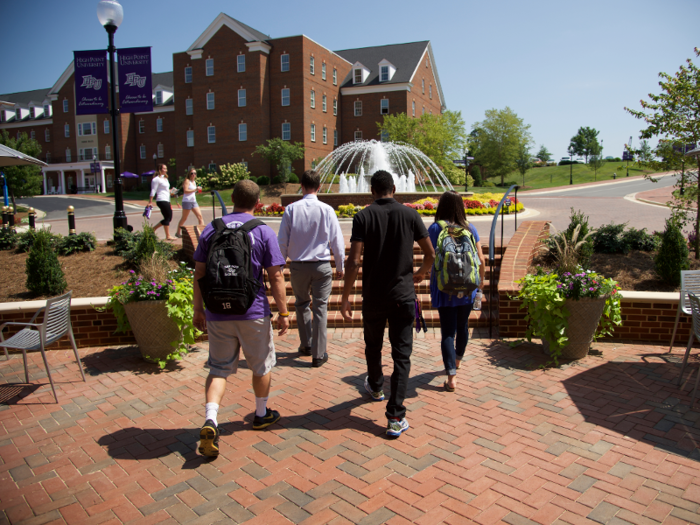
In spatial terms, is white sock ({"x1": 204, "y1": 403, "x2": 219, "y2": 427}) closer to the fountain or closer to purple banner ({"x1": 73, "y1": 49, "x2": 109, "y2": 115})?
purple banner ({"x1": 73, "y1": 49, "x2": 109, "y2": 115})

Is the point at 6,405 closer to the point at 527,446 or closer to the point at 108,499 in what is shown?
the point at 108,499

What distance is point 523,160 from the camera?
5647cm

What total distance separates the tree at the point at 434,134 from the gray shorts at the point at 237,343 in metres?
36.6

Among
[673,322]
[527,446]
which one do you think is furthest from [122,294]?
[673,322]

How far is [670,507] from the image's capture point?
3.03 meters

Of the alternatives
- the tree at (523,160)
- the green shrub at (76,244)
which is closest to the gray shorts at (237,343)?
the green shrub at (76,244)

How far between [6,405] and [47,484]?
1.78m

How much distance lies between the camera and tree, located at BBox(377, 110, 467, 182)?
38875mm

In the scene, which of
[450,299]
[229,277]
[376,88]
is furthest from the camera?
[376,88]

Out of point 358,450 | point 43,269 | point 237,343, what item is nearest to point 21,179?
point 43,269

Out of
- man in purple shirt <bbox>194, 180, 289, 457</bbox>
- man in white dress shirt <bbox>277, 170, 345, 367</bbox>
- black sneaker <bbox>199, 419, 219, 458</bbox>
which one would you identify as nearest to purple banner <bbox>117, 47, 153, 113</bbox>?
man in white dress shirt <bbox>277, 170, 345, 367</bbox>

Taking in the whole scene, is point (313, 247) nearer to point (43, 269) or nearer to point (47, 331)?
point (47, 331)

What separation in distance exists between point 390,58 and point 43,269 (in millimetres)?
47058

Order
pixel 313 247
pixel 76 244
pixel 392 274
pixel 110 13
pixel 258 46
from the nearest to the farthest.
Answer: pixel 392 274 < pixel 313 247 < pixel 110 13 < pixel 76 244 < pixel 258 46
